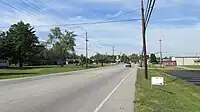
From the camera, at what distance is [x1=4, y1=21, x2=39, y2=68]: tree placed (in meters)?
105

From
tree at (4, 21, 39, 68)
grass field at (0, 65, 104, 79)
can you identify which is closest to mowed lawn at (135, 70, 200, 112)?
grass field at (0, 65, 104, 79)

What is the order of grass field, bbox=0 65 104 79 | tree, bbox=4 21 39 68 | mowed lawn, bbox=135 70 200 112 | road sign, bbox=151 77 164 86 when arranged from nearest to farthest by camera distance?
mowed lawn, bbox=135 70 200 112 < road sign, bbox=151 77 164 86 < grass field, bbox=0 65 104 79 < tree, bbox=4 21 39 68

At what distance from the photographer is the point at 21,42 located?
10406 centimetres

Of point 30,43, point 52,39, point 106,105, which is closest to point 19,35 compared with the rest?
point 30,43

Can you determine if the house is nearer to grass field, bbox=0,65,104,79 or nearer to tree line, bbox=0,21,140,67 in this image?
tree line, bbox=0,21,140,67

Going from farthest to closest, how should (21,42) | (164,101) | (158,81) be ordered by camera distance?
(21,42) → (158,81) → (164,101)

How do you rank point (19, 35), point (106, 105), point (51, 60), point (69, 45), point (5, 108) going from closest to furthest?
point (5, 108) → point (106, 105) → point (19, 35) → point (69, 45) → point (51, 60)

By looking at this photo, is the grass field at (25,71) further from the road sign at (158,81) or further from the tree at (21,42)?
the tree at (21,42)

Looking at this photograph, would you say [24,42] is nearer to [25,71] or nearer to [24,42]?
[24,42]

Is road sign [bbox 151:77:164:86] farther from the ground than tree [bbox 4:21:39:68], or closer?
closer

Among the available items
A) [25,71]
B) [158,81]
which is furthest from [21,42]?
[158,81]

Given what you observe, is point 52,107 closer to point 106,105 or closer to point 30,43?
point 106,105

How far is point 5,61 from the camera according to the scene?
355 feet

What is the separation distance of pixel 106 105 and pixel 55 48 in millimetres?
105044
